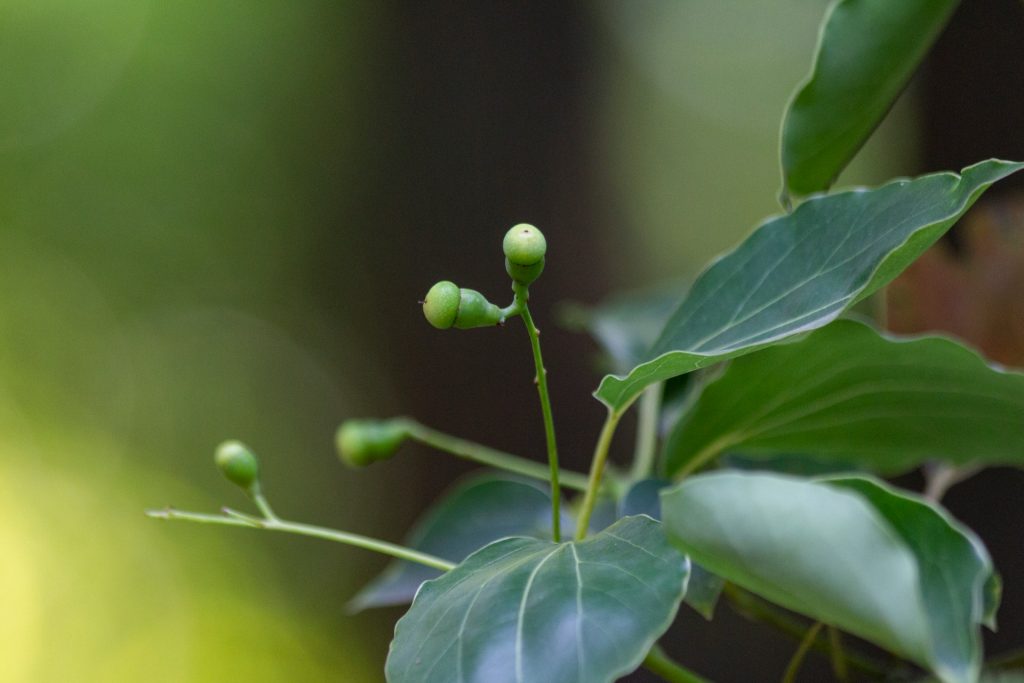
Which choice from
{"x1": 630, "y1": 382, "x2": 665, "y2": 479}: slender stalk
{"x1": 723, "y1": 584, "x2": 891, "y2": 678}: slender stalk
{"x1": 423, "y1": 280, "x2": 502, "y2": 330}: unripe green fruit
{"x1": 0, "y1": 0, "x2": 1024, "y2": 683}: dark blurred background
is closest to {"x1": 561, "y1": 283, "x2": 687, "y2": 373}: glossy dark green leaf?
{"x1": 630, "y1": 382, "x2": 665, "y2": 479}: slender stalk

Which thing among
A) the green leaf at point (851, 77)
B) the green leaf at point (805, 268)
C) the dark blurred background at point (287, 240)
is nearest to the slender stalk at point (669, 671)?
the green leaf at point (805, 268)

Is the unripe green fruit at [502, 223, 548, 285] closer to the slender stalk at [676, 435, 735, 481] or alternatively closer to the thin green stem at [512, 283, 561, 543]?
the thin green stem at [512, 283, 561, 543]

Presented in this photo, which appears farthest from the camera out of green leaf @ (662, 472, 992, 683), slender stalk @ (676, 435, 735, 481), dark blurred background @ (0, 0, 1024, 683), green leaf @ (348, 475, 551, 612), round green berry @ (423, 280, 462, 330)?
dark blurred background @ (0, 0, 1024, 683)

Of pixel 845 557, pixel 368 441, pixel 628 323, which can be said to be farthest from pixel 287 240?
pixel 845 557

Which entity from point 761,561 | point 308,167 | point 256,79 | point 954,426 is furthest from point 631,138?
point 761,561

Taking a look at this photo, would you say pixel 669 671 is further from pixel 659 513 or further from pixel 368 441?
pixel 368 441

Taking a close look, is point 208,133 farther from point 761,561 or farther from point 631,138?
point 761,561
